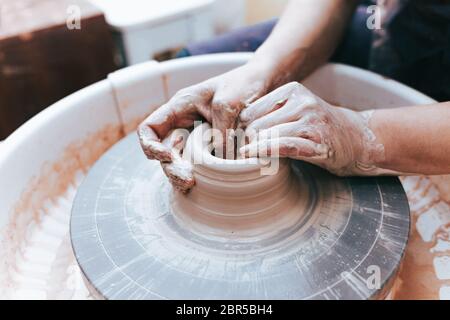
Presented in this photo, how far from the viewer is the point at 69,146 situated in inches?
59.7

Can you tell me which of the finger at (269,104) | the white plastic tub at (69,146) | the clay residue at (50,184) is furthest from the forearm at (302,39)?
the clay residue at (50,184)

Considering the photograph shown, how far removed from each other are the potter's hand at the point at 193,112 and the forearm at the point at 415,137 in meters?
0.34

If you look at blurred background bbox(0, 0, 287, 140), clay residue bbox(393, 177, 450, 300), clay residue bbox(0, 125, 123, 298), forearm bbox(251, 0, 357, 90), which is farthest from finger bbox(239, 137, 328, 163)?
blurred background bbox(0, 0, 287, 140)

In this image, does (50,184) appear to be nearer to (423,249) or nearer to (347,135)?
(347,135)

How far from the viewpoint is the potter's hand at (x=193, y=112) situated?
108 centimetres

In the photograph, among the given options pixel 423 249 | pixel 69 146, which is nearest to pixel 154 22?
pixel 69 146

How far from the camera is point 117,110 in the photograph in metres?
1.62

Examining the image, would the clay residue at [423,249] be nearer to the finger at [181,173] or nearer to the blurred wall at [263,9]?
the finger at [181,173]

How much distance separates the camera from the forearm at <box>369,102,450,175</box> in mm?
1085

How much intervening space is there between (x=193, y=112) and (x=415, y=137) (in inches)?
22.1

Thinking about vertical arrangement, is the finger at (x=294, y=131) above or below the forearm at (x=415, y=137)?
above

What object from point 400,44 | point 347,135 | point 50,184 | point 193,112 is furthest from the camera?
point 400,44

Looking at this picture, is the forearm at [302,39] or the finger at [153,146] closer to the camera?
the finger at [153,146]
